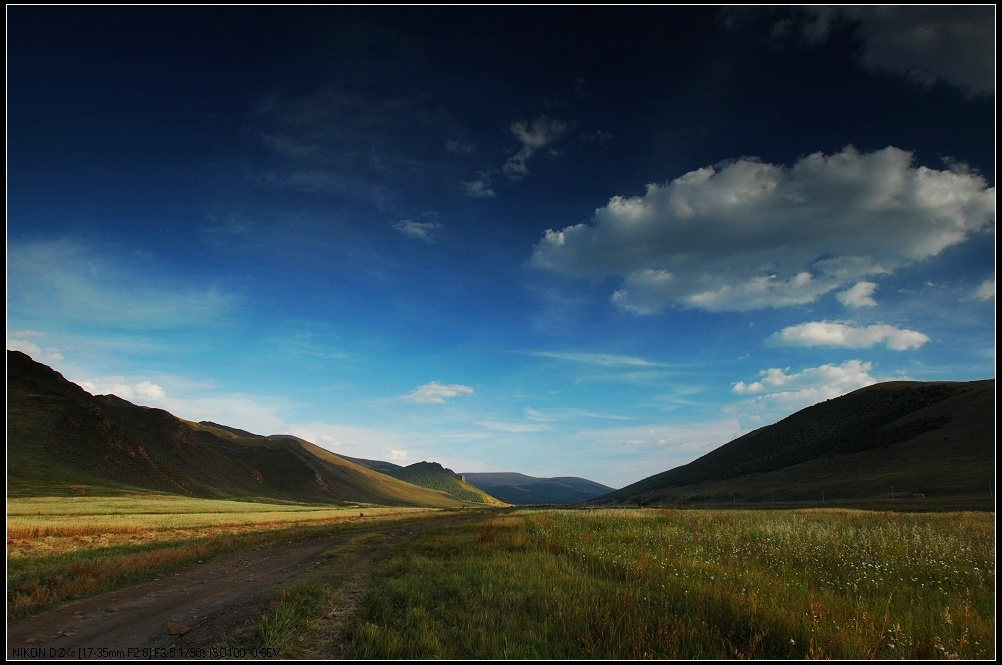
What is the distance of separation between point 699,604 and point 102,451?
449 feet

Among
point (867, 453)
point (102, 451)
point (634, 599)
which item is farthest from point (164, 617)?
point (867, 453)

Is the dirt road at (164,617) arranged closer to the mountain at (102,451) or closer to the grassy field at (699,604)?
the grassy field at (699,604)

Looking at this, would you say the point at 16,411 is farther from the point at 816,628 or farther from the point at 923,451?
the point at 923,451

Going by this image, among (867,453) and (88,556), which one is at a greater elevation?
(88,556)

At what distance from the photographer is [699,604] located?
26.2 feet

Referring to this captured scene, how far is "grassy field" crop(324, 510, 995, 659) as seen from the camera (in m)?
6.33

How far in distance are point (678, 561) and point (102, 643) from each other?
11947mm

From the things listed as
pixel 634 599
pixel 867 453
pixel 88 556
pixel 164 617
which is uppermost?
pixel 634 599

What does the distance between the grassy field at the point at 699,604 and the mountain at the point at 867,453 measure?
68.2m

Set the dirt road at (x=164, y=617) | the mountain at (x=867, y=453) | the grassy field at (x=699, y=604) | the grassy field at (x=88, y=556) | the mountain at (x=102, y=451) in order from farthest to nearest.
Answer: the mountain at (x=102, y=451), the mountain at (x=867, y=453), the grassy field at (x=88, y=556), the dirt road at (x=164, y=617), the grassy field at (x=699, y=604)

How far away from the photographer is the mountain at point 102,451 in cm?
8638

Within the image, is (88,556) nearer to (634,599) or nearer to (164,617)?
(164,617)

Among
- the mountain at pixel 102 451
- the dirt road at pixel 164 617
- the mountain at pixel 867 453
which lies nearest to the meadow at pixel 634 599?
the dirt road at pixel 164 617

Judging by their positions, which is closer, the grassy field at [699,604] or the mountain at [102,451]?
the grassy field at [699,604]
